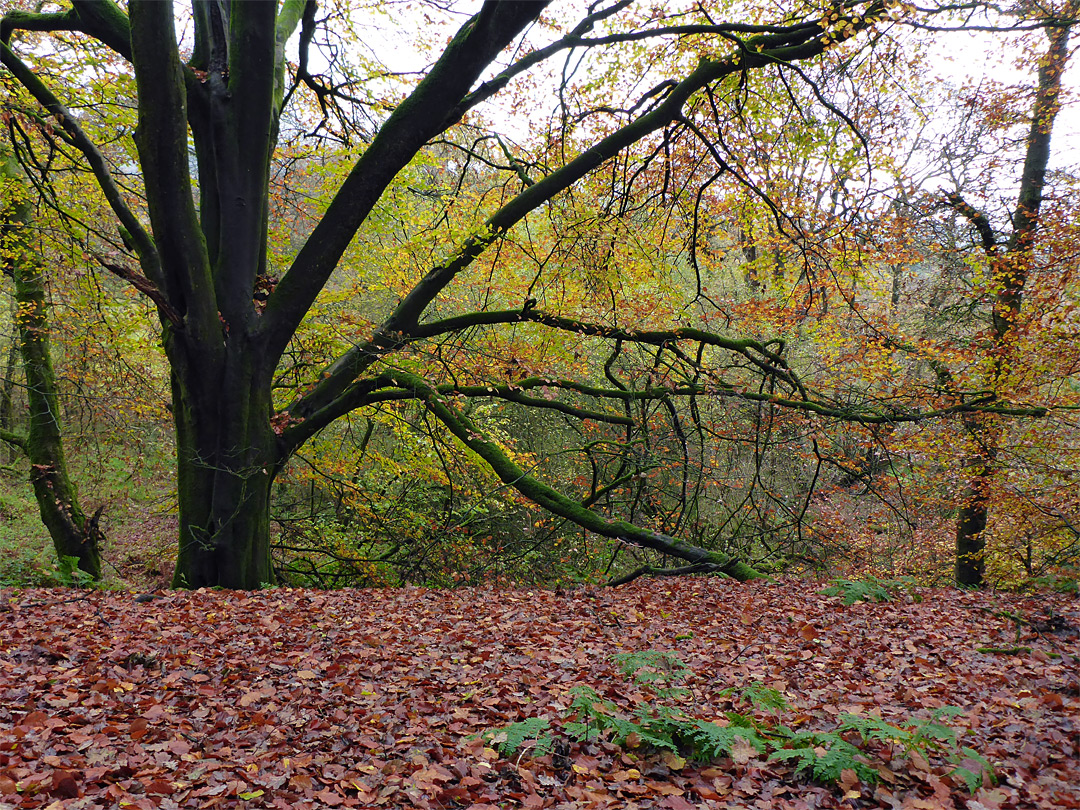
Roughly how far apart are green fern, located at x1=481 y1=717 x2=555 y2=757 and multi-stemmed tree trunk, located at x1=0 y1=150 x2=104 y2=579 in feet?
28.3

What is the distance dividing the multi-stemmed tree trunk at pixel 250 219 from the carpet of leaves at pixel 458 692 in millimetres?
1163

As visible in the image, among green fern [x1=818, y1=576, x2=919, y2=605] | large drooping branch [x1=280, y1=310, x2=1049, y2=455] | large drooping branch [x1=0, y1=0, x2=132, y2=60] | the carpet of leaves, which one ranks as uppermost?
large drooping branch [x1=0, y1=0, x2=132, y2=60]

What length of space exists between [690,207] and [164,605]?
748 centimetres

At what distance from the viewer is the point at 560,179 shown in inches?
268

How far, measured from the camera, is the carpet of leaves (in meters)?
2.67

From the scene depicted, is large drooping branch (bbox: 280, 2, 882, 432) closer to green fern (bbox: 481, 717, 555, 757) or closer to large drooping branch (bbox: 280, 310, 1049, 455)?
large drooping branch (bbox: 280, 310, 1049, 455)

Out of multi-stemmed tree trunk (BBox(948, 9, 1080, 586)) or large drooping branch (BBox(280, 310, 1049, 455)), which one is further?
multi-stemmed tree trunk (BBox(948, 9, 1080, 586))

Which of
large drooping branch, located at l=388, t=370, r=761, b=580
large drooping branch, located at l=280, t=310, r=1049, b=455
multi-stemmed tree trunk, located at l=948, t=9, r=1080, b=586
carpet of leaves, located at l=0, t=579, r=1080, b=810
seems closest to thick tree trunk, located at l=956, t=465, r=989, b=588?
multi-stemmed tree trunk, located at l=948, t=9, r=1080, b=586

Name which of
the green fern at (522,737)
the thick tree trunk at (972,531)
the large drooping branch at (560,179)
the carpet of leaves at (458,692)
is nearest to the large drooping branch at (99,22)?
the large drooping branch at (560,179)

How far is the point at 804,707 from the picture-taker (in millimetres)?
3502

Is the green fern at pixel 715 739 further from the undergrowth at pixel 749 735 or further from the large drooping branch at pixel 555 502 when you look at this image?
the large drooping branch at pixel 555 502

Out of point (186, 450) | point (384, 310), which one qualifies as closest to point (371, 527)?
point (186, 450)

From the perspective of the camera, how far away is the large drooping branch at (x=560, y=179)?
19.9 feet

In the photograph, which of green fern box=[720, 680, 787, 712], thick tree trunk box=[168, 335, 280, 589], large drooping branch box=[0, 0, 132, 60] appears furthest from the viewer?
thick tree trunk box=[168, 335, 280, 589]
